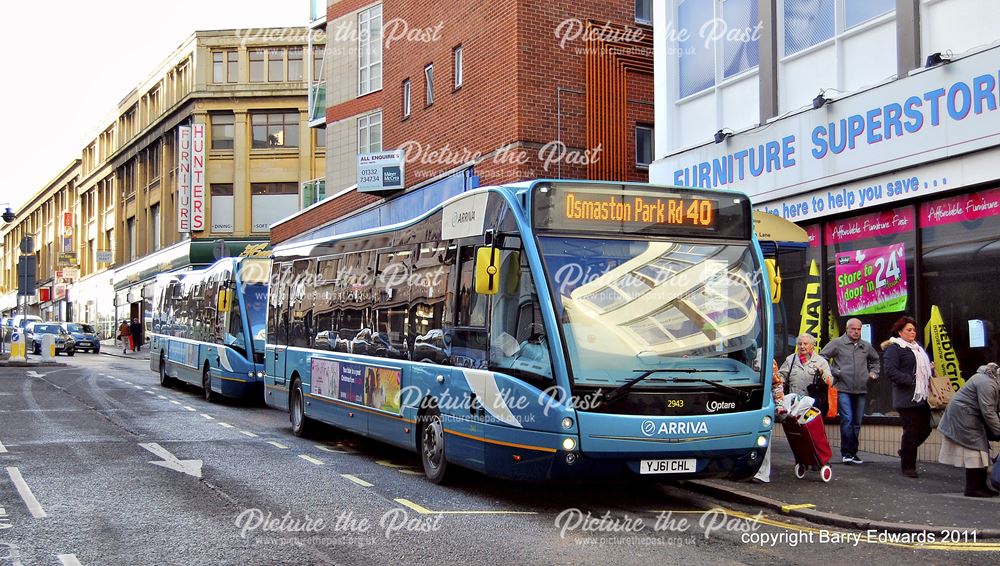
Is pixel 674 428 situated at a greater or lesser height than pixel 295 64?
lesser

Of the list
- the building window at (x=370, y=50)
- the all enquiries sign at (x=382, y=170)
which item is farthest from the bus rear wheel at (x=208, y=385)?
the building window at (x=370, y=50)

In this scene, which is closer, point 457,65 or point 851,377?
point 851,377

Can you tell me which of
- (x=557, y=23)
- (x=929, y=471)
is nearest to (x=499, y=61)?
(x=557, y=23)

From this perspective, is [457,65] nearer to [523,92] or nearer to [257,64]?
[523,92]

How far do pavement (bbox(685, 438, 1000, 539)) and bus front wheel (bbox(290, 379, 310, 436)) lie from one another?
6.48 meters

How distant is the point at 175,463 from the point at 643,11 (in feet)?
52.4

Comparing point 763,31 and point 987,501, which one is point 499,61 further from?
point 987,501

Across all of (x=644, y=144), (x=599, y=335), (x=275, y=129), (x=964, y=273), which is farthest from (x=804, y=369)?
(x=275, y=129)

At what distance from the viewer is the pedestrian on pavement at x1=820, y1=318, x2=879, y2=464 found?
13.0 metres

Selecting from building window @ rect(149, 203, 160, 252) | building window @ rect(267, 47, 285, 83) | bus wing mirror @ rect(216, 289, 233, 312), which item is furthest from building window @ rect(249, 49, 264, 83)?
bus wing mirror @ rect(216, 289, 233, 312)

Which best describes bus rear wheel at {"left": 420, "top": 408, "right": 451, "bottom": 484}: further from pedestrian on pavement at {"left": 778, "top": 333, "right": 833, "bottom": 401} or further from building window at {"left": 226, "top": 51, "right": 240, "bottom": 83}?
building window at {"left": 226, "top": 51, "right": 240, "bottom": 83}

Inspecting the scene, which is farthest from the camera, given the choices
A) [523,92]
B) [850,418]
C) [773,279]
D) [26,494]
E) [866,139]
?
[523,92]

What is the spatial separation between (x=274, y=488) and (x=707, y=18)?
11.2 m

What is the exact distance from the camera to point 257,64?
6266 cm
